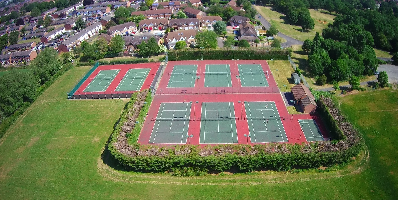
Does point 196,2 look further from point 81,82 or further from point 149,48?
point 81,82

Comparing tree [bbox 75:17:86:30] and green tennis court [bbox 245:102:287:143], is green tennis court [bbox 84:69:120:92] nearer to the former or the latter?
green tennis court [bbox 245:102:287:143]

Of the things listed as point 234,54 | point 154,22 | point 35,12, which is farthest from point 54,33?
point 234,54

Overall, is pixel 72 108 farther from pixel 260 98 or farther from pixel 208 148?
pixel 260 98

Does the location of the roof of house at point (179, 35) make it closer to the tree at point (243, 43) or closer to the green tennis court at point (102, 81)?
the tree at point (243, 43)

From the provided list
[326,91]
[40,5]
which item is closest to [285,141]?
[326,91]

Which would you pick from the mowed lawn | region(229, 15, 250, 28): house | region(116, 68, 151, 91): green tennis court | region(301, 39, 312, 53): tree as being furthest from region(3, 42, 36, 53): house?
region(301, 39, 312, 53): tree

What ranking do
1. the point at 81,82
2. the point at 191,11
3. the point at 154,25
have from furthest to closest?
the point at 191,11
the point at 154,25
the point at 81,82

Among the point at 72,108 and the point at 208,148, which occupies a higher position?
the point at 208,148
